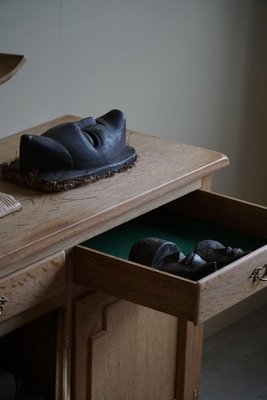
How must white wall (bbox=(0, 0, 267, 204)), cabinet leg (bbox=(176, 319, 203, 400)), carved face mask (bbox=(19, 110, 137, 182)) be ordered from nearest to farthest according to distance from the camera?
carved face mask (bbox=(19, 110, 137, 182)), cabinet leg (bbox=(176, 319, 203, 400)), white wall (bbox=(0, 0, 267, 204))

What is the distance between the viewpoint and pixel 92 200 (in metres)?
1.99

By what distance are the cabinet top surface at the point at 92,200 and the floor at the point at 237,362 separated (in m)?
0.89

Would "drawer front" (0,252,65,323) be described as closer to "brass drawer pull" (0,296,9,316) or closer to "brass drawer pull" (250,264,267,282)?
"brass drawer pull" (0,296,9,316)

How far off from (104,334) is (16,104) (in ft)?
2.12

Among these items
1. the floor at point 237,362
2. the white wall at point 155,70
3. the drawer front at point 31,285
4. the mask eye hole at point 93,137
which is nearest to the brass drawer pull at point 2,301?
the drawer front at point 31,285

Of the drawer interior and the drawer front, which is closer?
the drawer front

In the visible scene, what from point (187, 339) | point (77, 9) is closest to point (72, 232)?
point (187, 339)

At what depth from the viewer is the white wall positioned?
2.42 metres

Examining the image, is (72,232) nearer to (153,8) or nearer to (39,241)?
(39,241)

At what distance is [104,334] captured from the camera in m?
2.07

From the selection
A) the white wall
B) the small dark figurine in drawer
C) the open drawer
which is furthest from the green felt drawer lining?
the white wall

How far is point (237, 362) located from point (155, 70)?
927 millimetres

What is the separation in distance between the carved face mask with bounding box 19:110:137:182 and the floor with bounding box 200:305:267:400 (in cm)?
102

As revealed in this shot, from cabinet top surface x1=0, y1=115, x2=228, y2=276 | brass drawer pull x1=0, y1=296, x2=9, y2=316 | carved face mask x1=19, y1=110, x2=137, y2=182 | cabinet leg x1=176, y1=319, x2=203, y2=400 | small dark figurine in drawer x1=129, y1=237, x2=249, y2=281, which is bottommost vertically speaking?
cabinet leg x1=176, y1=319, x2=203, y2=400
